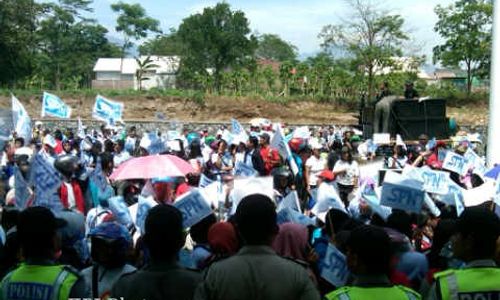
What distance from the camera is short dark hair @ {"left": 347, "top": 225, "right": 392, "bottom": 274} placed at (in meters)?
3.30

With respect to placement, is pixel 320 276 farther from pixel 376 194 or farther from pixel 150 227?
pixel 376 194

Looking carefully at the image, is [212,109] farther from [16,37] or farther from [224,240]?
[224,240]

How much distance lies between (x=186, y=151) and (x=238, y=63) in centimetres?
3819

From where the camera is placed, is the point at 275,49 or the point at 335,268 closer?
the point at 335,268

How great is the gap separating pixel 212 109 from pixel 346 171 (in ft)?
110

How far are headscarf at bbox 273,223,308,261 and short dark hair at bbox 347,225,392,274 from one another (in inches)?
46.7

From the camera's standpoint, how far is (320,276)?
447 centimetres

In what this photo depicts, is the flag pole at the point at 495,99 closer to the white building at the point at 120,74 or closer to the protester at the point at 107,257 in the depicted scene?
the protester at the point at 107,257

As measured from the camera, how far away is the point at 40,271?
348 cm

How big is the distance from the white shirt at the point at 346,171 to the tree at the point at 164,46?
55.0m

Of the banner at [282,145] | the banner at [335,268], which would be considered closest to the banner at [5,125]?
the banner at [282,145]

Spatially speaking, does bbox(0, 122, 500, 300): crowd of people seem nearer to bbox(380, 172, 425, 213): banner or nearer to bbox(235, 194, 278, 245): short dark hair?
bbox(235, 194, 278, 245): short dark hair

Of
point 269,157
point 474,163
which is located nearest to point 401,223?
point 474,163

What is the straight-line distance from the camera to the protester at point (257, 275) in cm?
312
